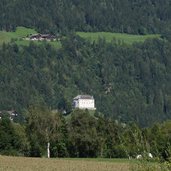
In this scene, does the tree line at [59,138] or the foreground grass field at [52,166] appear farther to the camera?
the tree line at [59,138]

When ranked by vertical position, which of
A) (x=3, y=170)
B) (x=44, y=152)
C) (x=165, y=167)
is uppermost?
(x=44, y=152)

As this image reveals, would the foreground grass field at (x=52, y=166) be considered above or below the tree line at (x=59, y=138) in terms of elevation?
below

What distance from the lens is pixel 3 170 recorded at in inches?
1467

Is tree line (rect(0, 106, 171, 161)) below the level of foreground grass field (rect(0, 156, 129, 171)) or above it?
above

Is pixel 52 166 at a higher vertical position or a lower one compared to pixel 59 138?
lower

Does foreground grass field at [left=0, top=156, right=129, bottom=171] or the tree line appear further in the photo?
the tree line

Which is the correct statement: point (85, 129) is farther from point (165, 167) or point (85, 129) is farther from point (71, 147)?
point (165, 167)

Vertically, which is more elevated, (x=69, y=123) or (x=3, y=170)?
(x=69, y=123)

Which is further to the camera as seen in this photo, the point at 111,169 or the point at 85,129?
the point at 85,129

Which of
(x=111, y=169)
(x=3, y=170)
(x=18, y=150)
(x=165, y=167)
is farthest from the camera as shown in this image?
(x=18, y=150)

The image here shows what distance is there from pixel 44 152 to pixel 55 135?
1.95m

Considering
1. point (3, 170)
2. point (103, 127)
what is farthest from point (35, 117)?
point (3, 170)

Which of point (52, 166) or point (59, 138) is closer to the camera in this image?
Answer: point (52, 166)

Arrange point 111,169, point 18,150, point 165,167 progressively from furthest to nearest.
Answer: point 18,150, point 111,169, point 165,167
